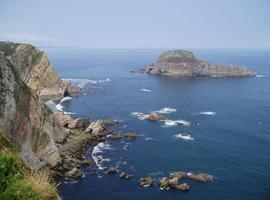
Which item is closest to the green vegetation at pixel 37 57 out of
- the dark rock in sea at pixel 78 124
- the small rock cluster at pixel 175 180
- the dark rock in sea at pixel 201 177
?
the dark rock in sea at pixel 78 124

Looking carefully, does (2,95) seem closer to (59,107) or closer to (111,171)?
(111,171)

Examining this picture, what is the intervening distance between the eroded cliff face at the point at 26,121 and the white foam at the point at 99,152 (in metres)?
8.77

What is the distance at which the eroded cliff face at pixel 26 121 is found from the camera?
205 ft

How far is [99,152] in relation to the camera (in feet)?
288

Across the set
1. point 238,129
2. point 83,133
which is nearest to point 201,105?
point 238,129

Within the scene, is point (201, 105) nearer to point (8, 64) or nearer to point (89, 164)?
point (89, 164)

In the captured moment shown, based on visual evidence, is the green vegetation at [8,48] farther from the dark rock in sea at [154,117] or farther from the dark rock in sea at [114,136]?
the dark rock in sea at [114,136]

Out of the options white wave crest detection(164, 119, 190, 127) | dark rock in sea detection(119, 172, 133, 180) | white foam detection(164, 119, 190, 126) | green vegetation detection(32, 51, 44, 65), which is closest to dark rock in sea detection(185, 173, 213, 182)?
dark rock in sea detection(119, 172, 133, 180)

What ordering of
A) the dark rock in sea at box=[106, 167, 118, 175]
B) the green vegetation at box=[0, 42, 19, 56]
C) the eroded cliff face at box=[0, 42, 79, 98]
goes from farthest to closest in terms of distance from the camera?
the green vegetation at box=[0, 42, 19, 56] < the eroded cliff face at box=[0, 42, 79, 98] < the dark rock in sea at box=[106, 167, 118, 175]

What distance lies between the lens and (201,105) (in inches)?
5738

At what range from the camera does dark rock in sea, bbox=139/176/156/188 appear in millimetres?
69188

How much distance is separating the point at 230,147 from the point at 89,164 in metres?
36.3

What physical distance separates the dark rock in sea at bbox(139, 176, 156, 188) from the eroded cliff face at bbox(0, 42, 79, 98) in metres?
80.4

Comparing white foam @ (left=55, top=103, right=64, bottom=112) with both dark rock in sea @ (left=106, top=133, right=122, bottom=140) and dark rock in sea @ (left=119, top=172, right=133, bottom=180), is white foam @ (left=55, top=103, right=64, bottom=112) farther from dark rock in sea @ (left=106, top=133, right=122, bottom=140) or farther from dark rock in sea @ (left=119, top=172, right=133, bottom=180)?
dark rock in sea @ (left=119, top=172, right=133, bottom=180)
